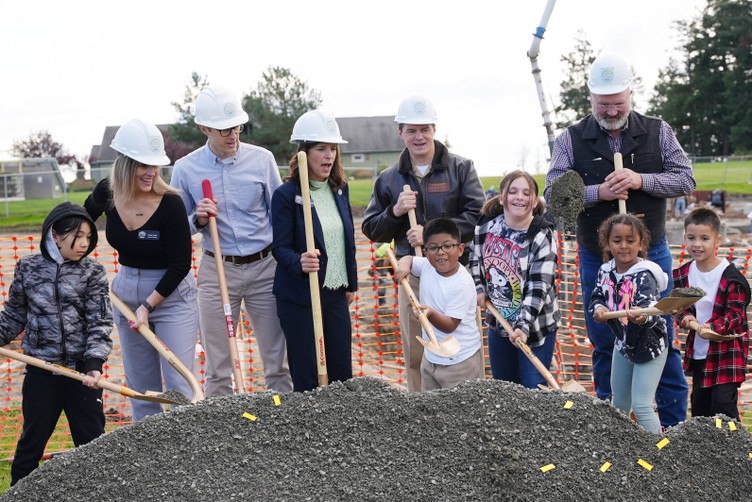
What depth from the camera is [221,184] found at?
14.6 ft

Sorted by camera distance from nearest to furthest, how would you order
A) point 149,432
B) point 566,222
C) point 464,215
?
point 149,432 → point 566,222 → point 464,215

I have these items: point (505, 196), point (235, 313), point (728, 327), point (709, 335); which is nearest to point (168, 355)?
point (235, 313)

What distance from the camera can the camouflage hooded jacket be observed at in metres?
3.88

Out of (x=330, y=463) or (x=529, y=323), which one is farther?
(x=529, y=323)

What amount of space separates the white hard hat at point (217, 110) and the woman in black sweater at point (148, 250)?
341 mm

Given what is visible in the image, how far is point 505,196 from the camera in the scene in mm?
4250

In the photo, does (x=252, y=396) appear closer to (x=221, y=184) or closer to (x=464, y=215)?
(x=221, y=184)

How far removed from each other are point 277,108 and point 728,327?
114 ft

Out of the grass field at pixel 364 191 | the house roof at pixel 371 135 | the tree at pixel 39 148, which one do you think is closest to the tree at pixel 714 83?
the grass field at pixel 364 191

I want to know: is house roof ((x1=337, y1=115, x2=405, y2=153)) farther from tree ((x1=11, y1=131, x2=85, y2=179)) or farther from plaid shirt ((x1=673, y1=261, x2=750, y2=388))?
plaid shirt ((x1=673, y1=261, x2=750, y2=388))

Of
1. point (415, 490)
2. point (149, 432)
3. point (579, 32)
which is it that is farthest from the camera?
point (579, 32)

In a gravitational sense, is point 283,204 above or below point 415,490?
above

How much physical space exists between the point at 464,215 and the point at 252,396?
6.01 feet

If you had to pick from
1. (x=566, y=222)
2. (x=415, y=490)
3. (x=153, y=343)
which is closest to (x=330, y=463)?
(x=415, y=490)
